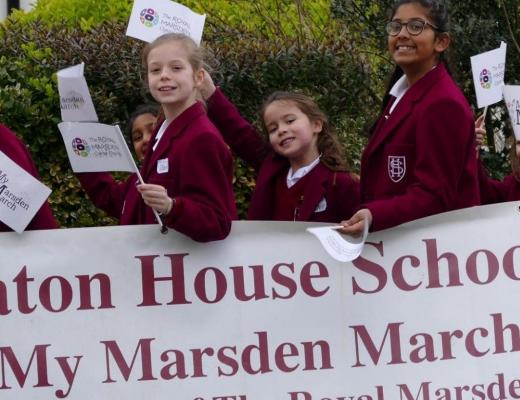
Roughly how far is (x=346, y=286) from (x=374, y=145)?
19.9 inches

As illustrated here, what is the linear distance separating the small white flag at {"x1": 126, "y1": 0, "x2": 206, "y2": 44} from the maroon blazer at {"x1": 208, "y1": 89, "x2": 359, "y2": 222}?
288 mm

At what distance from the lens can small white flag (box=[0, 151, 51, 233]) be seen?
458cm

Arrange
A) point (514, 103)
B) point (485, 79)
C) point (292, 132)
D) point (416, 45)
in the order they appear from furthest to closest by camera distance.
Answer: point (485, 79) < point (292, 132) < point (514, 103) < point (416, 45)

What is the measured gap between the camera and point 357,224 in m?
4.50

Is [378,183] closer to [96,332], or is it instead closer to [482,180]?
[482,180]

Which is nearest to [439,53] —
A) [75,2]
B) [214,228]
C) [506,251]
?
[506,251]

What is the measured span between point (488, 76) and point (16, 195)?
6.77ft

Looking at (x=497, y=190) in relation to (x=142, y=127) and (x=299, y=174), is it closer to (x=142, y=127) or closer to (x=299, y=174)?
(x=299, y=174)

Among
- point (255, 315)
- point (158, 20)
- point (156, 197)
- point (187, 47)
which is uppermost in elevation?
point (158, 20)

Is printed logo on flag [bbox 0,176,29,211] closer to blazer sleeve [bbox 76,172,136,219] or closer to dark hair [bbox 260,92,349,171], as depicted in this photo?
blazer sleeve [bbox 76,172,136,219]

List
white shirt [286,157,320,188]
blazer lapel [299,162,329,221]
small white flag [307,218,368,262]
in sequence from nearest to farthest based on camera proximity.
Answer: small white flag [307,218,368,262] → blazer lapel [299,162,329,221] → white shirt [286,157,320,188]

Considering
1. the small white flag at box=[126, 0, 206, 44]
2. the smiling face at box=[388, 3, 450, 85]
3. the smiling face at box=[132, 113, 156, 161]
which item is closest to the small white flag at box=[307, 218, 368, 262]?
the smiling face at box=[388, 3, 450, 85]

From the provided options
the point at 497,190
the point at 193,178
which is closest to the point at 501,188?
the point at 497,190

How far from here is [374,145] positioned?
4785 mm
